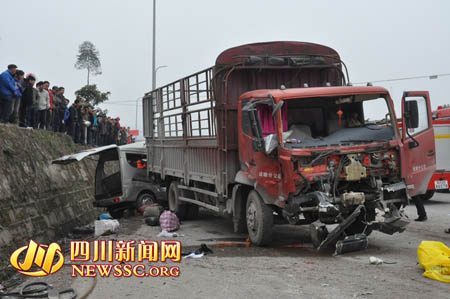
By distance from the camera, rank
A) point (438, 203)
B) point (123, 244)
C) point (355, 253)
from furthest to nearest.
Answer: point (438, 203) < point (123, 244) < point (355, 253)

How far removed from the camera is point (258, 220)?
8578 millimetres

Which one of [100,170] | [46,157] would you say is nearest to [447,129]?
[100,170]

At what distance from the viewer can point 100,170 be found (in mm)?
15344

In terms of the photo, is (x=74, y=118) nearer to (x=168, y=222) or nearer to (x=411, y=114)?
(x=168, y=222)

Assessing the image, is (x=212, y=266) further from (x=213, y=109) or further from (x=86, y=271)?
(x=213, y=109)

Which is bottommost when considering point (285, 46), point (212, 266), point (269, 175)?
point (212, 266)

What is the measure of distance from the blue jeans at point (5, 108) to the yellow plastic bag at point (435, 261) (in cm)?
985

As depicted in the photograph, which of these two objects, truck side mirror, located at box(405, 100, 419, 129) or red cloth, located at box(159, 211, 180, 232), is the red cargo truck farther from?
red cloth, located at box(159, 211, 180, 232)

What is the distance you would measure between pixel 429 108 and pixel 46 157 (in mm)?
9560

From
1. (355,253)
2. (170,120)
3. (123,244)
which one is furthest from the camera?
(170,120)

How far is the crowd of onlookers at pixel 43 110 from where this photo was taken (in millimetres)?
12641

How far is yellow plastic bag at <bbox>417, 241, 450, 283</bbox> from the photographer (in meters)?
6.24

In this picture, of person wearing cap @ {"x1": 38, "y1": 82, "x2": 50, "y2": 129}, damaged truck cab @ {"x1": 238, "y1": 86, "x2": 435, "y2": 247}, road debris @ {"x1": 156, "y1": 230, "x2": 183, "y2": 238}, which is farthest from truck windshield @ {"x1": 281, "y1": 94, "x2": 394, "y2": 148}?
person wearing cap @ {"x1": 38, "y1": 82, "x2": 50, "y2": 129}

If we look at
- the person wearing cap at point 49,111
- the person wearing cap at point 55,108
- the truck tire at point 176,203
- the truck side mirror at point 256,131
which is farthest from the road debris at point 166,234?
the person wearing cap at point 55,108
